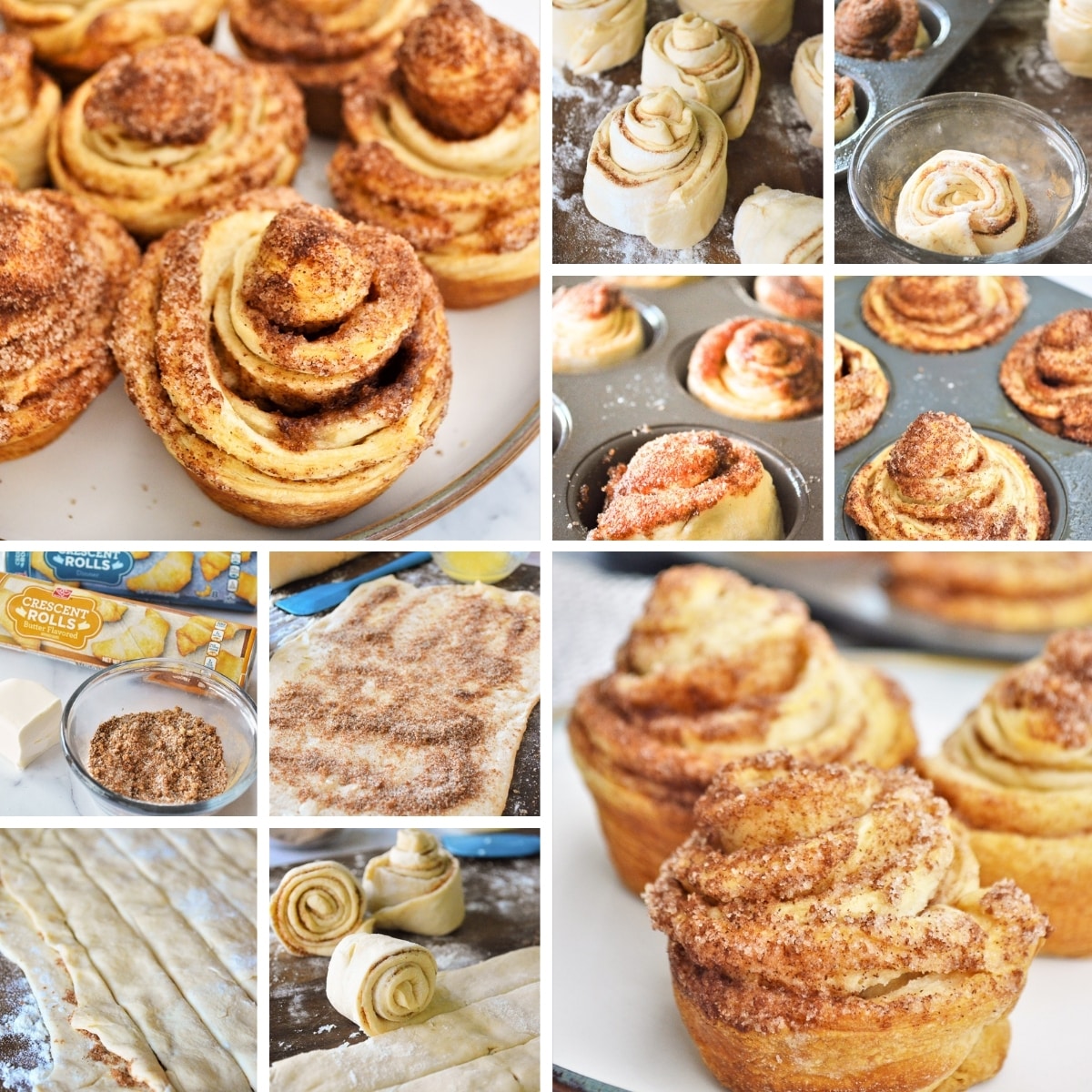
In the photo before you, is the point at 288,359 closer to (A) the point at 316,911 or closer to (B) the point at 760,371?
(B) the point at 760,371

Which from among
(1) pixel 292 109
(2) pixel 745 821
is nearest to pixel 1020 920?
(2) pixel 745 821

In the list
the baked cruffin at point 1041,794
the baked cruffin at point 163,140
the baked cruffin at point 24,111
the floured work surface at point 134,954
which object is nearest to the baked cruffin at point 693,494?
the baked cruffin at point 1041,794

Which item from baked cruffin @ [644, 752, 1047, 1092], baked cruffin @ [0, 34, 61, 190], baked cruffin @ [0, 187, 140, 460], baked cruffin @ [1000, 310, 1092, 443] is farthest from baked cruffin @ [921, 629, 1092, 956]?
baked cruffin @ [0, 34, 61, 190]

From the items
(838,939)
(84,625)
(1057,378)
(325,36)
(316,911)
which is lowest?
(316,911)

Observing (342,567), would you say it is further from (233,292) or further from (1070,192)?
(1070,192)

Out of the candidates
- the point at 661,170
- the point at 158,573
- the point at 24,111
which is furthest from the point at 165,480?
the point at 661,170

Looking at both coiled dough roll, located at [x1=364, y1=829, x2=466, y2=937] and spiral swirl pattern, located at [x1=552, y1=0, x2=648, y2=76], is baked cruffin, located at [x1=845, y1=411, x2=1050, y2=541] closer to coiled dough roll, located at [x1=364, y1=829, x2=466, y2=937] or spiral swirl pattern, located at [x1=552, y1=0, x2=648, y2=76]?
spiral swirl pattern, located at [x1=552, y1=0, x2=648, y2=76]
